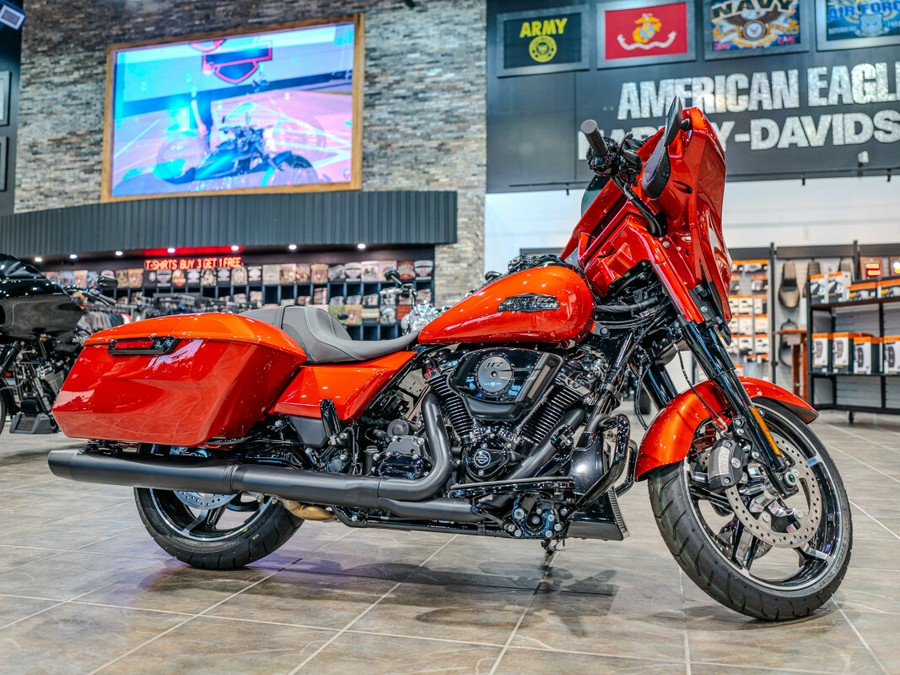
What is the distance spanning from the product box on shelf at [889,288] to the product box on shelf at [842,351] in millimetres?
516

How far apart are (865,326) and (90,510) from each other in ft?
25.8

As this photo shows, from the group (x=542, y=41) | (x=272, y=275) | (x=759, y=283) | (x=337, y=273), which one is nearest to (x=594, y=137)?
(x=759, y=283)

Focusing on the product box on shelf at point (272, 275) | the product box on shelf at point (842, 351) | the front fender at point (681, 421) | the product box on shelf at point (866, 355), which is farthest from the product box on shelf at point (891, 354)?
the product box on shelf at point (272, 275)

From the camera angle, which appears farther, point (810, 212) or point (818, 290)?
point (810, 212)

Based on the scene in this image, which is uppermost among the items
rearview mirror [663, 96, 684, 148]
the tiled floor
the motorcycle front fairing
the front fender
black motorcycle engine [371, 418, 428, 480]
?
rearview mirror [663, 96, 684, 148]

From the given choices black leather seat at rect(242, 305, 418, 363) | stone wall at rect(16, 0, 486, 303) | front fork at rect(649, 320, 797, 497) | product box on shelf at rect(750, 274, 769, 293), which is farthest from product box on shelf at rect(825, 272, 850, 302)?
black leather seat at rect(242, 305, 418, 363)

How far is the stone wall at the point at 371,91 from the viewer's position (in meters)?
11.6

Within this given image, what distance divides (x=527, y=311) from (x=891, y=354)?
6.79 meters

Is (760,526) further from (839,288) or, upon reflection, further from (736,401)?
(839,288)

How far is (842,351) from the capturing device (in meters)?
7.87

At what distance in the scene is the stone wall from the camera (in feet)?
38.0

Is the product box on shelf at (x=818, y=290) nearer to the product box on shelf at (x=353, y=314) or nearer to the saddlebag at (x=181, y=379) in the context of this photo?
the product box on shelf at (x=353, y=314)

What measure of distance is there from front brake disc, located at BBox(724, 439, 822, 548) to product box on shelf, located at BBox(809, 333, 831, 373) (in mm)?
6747

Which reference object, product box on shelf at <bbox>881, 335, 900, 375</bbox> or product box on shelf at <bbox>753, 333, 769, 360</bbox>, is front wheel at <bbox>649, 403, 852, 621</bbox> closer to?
product box on shelf at <bbox>881, 335, 900, 375</bbox>
